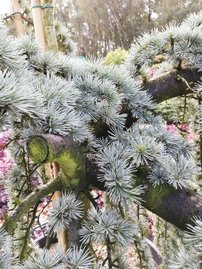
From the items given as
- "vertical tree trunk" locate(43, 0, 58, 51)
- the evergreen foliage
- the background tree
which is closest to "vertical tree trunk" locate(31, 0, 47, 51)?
"vertical tree trunk" locate(43, 0, 58, 51)

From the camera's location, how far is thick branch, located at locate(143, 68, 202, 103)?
35.4 inches

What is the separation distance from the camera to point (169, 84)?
916 millimetres

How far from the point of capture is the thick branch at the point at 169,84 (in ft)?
2.95

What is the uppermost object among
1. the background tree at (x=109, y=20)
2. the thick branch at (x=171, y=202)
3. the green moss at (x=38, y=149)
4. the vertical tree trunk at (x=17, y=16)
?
the background tree at (x=109, y=20)

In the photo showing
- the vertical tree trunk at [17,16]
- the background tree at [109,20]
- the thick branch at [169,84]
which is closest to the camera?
the thick branch at [169,84]

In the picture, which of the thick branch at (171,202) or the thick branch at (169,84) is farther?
the thick branch at (169,84)

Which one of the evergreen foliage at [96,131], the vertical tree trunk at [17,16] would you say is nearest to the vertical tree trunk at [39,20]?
the evergreen foliage at [96,131]

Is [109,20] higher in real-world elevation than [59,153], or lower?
higher

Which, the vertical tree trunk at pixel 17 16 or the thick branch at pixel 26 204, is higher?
the vertical tree trunk at pixel 17 16

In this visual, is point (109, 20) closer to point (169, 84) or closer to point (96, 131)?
point (169, 84)

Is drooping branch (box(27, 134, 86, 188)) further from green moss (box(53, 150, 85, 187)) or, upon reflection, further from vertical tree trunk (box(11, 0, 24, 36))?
vertical tree trunk (box(11, 0, 24, 36))

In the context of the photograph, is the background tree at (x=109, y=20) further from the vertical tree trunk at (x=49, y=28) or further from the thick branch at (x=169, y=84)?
the thick branch at (x=169, y=84)

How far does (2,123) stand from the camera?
0.52m

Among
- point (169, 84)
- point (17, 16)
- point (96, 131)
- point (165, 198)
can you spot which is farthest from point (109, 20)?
point (165, 198)
